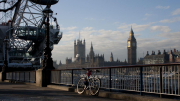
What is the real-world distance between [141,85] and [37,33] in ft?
344

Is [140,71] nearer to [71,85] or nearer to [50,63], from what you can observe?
[71,85]

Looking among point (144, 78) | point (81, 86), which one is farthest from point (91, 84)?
point (144, 78)

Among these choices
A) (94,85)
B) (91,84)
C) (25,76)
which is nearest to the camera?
(94,85)

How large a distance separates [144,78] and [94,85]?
273 cm

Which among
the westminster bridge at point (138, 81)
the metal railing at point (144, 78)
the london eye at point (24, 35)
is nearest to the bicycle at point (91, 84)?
the westminster bridge at point (138, 81)

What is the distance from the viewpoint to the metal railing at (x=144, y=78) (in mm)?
8977

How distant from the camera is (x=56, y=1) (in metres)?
113

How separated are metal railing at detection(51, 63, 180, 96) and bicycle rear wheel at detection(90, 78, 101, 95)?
68cm

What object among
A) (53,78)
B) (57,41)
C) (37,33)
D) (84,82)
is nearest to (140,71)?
(84,82)

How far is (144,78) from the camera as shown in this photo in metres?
10.4

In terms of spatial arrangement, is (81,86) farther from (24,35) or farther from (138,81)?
(24,35)

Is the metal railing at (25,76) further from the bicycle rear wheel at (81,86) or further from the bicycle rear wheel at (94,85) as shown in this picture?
the bicycle rear wheel at (94,85)

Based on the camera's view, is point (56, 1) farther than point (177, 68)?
Yes

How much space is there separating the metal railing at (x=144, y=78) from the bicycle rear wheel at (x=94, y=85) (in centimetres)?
68
